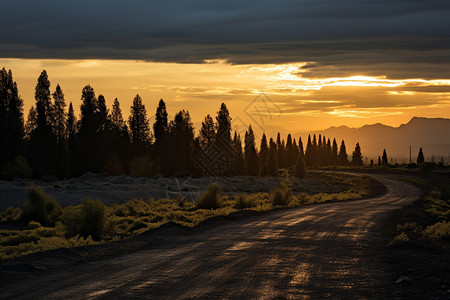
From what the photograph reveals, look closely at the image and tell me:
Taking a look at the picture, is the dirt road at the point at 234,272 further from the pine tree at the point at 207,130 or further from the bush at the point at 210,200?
the pine tree at the point at 207,130

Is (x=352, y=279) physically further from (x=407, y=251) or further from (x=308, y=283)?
(x=407, y=251)

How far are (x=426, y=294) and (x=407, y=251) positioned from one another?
19.8 feet

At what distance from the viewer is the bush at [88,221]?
23000 mm

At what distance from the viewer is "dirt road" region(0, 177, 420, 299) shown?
34.4ft

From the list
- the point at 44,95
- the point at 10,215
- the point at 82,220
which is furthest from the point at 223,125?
the point at 82,220

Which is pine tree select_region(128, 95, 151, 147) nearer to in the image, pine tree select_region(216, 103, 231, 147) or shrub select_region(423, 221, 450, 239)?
pine tree select_region(216, 103, 231, 147)

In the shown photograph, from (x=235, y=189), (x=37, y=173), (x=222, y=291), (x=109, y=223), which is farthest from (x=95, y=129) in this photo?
(x=222, y=291)

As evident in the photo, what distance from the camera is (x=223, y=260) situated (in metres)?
14.1

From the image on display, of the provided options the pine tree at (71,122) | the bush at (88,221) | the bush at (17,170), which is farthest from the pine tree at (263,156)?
the bush at (88,221)

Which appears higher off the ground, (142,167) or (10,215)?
(142,167)

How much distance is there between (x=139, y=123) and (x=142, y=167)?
20896 millimetres

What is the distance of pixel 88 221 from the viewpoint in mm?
23094

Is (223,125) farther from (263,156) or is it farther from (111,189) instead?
(111,189)

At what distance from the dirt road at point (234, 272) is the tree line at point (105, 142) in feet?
208
